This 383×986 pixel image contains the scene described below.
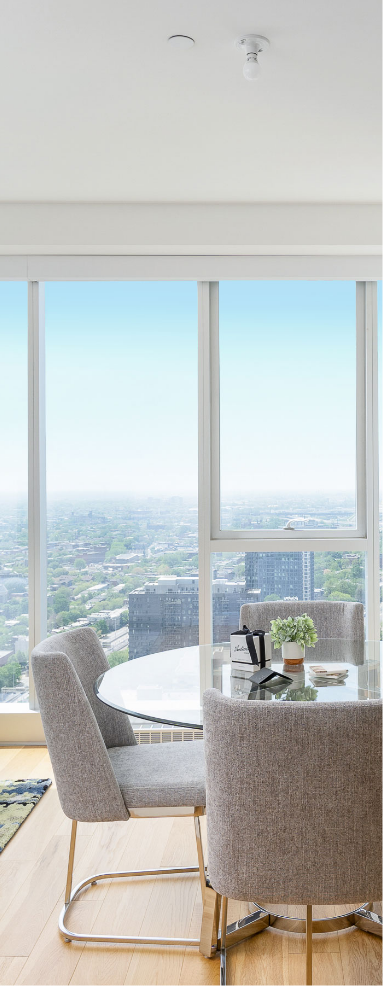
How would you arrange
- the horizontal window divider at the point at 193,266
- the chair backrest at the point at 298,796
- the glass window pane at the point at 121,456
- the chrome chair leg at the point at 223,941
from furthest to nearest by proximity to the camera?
the glass window pane at the point at 121,456 → the horizontal window divider at the point at 193,266 → the chrome chair leg at the point at 223,941 → the chair backrest at the point at 298,796

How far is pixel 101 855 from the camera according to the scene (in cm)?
264

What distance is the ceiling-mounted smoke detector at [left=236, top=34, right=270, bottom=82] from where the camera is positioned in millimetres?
2254

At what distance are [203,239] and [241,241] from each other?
191 millimetres

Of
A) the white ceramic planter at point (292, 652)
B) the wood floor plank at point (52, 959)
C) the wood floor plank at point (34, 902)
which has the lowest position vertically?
the wood floor plank at point (34, 902)

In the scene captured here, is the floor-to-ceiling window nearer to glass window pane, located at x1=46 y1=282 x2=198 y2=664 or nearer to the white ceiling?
glass window pane, located at x1=46 y1=282 x2=198 y2=664

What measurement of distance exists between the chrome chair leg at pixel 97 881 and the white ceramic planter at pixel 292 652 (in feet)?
1.76

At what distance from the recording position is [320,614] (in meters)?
2.98

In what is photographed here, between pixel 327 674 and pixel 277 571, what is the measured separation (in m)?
1.65

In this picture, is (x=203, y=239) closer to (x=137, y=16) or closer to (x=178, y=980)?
(x=137, y=16)

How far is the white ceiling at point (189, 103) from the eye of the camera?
217cm

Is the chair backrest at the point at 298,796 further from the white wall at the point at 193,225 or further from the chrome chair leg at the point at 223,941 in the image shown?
the white wall at the point at 193,225

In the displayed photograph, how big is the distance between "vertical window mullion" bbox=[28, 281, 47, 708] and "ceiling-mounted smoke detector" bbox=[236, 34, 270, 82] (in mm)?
1874

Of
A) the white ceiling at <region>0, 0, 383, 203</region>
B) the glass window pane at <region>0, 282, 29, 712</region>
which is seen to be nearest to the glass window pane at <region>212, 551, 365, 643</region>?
the glass window pane at <region>0, 282, 29, 712</region>

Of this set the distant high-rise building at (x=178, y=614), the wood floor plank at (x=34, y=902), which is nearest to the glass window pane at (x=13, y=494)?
the distant high-rise building at (x=178, y=614)
